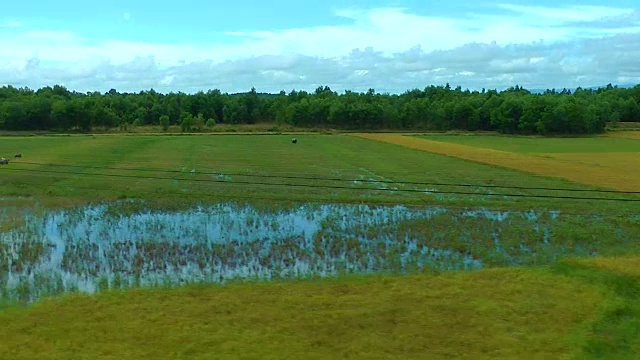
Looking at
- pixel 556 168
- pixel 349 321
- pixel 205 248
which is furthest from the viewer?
pixel 556 168

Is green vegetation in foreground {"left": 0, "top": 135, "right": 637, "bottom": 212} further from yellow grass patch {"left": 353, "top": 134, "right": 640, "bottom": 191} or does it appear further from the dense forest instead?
the dense forest

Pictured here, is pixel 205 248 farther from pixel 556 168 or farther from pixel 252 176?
pixel 556 168

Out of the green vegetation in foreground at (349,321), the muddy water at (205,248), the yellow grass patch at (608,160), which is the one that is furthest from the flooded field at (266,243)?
the yellow grass patch at (608,160)

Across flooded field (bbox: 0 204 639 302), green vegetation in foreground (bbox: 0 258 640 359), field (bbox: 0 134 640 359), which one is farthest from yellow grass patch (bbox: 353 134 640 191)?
green vegetation in foreground (bbox: 0 258 640 359)

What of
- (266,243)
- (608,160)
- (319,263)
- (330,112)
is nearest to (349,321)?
(319,263)

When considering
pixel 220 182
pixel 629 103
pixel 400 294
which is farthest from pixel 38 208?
pixel 629 103

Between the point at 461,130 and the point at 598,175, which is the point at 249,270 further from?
the point at 461,130

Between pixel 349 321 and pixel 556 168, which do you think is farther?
pixel 556 168
